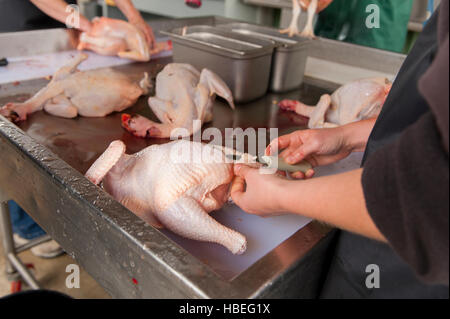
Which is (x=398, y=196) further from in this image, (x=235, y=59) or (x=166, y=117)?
(x=235, y=59)

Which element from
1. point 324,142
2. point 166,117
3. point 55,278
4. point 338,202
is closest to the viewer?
point 338,202

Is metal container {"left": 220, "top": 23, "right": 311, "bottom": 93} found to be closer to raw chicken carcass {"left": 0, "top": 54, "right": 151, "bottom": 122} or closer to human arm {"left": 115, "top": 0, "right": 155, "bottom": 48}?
human arm {"left": 115, "top": 0, "right": 155, "bottom": 48}

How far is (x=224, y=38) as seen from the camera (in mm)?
1946

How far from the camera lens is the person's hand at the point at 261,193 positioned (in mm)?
768

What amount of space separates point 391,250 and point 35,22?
253cm

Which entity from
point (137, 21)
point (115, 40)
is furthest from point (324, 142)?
point (137, 21)

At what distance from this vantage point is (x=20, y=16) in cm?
238

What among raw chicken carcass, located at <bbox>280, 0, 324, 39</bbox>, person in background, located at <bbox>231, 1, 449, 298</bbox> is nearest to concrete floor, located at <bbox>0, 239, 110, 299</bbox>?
person in background, located at <bbox>231, 1, 449, 298</bbox>

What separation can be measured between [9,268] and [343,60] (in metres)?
2.13

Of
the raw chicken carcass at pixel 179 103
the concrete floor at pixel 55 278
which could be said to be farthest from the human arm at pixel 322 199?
the concrete floor at pixel 55 278

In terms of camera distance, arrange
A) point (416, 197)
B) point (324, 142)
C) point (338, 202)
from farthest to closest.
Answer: point (324, 142) → point (338, 202) → point (416, 197)

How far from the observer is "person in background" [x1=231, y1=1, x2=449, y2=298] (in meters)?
0.48
